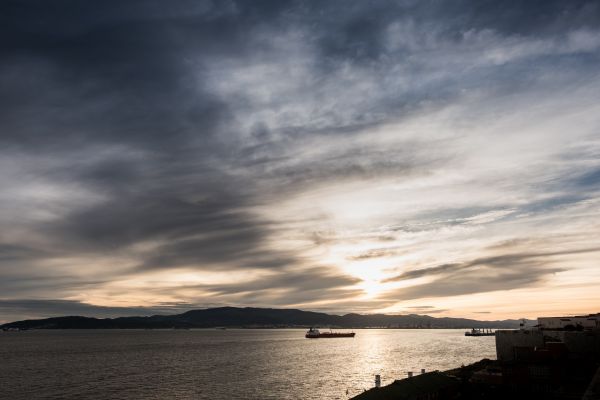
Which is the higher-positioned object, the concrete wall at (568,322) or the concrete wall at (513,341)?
the concrete wall at (568,322)

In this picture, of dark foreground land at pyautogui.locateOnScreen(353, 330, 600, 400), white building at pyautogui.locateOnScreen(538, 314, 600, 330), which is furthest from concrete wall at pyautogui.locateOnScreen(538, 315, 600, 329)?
dark foreground land at pyautogui.locateOnScreen(353, 330, 600, 400)

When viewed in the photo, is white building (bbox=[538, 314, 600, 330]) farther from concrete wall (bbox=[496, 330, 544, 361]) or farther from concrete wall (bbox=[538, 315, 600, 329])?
concrete wall (bbox=[496, 330, 544, 361])

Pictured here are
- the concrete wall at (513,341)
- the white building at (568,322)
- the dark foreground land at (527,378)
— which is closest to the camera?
the dark foreground land at (527,378)

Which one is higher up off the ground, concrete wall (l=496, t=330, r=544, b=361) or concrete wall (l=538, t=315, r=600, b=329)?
concrete wall (l=538, t=315, r=600, b=329)

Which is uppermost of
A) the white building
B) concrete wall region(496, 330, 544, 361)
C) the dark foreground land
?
the white building

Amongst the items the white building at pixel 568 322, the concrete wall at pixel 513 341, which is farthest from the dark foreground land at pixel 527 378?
the white building at pixel 568 322

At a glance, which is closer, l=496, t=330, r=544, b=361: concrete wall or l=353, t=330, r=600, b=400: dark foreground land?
l=353, t=330, r=600, b=400: dark foreground land

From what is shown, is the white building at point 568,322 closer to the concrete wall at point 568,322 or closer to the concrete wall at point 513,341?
the concrete wall at point 568,322

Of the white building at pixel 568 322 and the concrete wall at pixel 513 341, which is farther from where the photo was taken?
the white building at pixel 568 322

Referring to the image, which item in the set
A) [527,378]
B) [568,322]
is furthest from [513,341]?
[568,322]

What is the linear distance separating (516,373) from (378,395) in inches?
861

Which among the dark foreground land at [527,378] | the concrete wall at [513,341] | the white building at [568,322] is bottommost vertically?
the dark foreground land at [527,378]

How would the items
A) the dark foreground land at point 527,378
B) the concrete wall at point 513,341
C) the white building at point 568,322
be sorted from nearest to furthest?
the dark foreground land at point 527,378
the concrete wall at point 513,341
the white building at point 568,322

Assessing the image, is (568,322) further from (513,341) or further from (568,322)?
(513,341)
